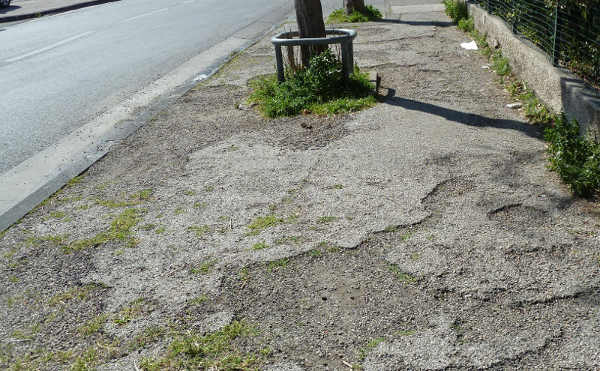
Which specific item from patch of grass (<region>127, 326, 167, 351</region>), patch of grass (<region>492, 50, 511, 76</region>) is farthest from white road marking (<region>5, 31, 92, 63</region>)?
patch of grass (<region>127, 326, 167, 351</region>)

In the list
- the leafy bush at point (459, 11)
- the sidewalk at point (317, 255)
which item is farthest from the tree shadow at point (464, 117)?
the leafy bush at point (459, 11)

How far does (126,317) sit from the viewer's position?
9.73 ft

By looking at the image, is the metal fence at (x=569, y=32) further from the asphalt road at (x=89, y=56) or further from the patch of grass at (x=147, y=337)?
the asphalt road at (x=89, y=56)

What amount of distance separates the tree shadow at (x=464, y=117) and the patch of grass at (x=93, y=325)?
12.2ft

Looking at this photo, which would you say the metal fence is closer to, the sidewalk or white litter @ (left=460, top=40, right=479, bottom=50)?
the sidewalk

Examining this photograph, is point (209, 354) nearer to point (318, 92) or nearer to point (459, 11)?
point (318, 92)

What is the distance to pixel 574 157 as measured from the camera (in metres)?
4.05

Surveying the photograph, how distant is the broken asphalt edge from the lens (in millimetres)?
4694

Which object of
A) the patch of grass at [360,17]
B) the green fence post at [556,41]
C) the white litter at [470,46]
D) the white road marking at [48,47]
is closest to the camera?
the green fence post at [556,41]

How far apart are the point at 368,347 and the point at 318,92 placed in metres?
4.30

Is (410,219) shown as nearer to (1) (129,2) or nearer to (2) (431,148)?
(2) (431,148)

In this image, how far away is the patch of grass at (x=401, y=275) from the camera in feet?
10.1

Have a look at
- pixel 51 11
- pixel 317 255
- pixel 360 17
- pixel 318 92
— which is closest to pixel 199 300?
pixel 317 255

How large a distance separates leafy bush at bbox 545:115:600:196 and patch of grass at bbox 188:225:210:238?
2.44 metres
